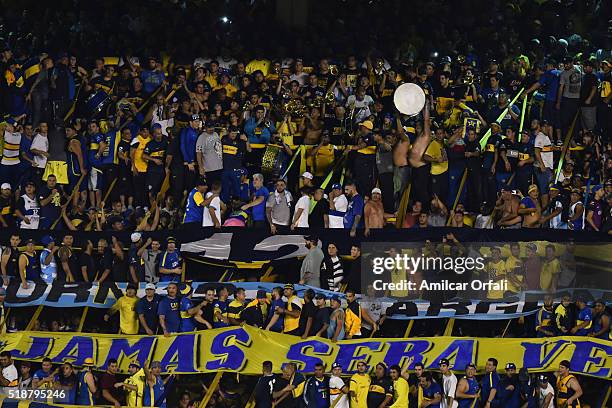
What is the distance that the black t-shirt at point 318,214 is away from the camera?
20.4 meters

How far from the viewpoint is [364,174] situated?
20.7 meters

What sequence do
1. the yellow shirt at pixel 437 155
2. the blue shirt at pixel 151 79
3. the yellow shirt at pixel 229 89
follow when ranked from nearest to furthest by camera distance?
the yellow shirt at pixel 437 155 → the yellow shirt at pixel 229 89 → the blue shirt at pixel 151 79

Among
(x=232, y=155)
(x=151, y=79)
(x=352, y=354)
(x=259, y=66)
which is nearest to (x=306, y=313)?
(x=352, y=354)

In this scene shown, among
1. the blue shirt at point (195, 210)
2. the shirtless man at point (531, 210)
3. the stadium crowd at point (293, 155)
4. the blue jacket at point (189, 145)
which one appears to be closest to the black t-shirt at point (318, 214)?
the stadium crowd at point (293, 155)

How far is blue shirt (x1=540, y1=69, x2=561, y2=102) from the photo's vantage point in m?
22.0

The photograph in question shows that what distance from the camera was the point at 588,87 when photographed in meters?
22.0

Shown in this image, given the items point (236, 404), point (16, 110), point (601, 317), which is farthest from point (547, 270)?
point (16, 110)

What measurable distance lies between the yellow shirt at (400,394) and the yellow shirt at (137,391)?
10.7 feet

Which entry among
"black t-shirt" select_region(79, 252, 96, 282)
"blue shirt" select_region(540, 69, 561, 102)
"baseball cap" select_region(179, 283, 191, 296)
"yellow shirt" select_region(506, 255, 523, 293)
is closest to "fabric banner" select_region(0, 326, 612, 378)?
"baseball cap" select_region(179, 283, 191, 296)

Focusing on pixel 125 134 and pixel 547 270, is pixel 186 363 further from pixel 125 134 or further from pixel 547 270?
pixel 547 270

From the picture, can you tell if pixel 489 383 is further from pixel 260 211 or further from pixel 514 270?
pixel 260 211

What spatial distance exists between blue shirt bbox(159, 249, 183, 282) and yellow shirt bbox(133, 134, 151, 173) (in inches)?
63.1

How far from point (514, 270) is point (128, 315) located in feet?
17.1

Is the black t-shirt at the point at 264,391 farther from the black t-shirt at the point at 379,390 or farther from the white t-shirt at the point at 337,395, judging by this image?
the black t-shirt at the point at 379,390
